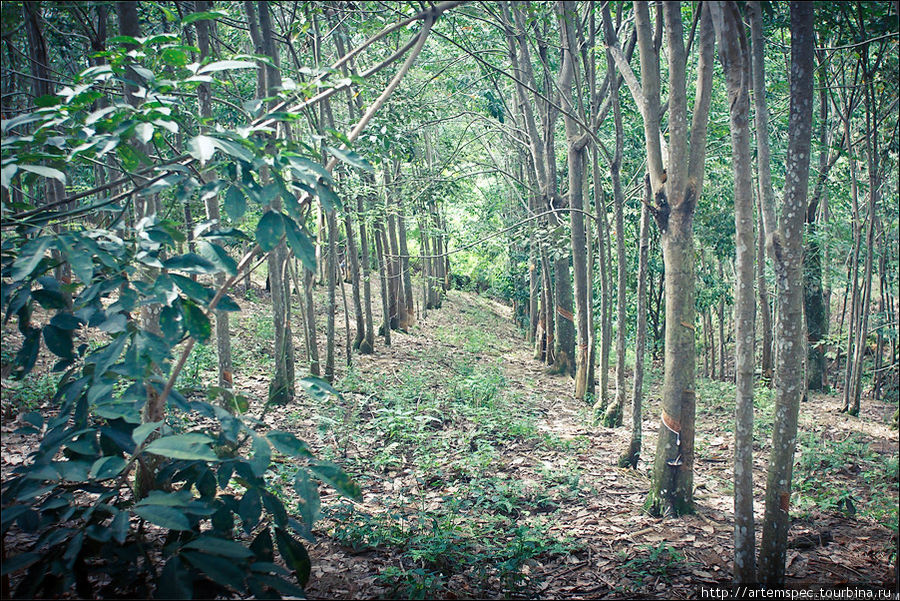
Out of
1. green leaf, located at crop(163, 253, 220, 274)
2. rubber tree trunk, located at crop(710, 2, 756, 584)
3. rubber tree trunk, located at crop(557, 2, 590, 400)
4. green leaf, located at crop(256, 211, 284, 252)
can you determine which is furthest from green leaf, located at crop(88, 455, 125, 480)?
rubber tree trunk, located at crop(557, 2, 590, 400)

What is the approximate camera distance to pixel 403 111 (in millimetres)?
8180

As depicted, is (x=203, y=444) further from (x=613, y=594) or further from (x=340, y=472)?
(x=613, y=594)

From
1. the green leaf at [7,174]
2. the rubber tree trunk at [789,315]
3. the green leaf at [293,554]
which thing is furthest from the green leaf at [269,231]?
the rubber tree trunk at [789,315]

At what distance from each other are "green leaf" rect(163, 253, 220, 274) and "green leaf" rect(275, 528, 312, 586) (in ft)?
4.03

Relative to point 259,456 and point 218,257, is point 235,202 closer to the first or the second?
point 218,257

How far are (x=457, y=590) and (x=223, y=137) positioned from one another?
2.92 m

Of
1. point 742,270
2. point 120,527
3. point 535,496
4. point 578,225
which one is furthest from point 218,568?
point 578,225

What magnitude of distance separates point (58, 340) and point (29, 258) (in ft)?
1.69

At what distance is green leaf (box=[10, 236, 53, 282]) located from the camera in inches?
91.5

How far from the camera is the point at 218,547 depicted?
2426mm

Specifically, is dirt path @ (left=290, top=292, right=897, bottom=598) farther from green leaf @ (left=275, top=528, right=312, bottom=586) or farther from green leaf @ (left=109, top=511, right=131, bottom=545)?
green leaf @ (left=109, top=511, right=131, bottom=545)

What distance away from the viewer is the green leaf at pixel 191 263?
256 cm

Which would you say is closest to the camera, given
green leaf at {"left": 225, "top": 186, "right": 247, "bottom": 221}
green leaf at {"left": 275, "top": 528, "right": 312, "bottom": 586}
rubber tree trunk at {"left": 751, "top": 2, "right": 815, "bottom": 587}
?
green leaf at {"left": 225, "top": 186, "right": 247, "bottom": 221}

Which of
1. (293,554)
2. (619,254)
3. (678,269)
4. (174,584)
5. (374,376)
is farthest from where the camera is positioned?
(374,376)
